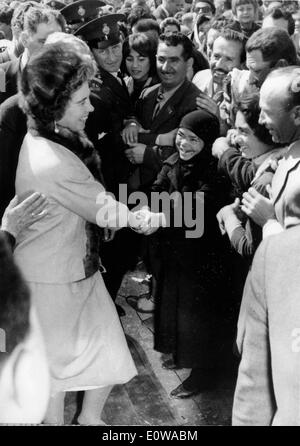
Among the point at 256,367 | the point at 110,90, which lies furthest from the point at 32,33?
the point at 256,367

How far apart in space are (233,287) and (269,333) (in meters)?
1.69

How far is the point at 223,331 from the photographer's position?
10.3 feet

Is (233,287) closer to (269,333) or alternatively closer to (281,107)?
(281,107)

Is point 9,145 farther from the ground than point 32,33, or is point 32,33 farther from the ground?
point 32,33

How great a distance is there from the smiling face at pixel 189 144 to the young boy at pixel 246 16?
7.06ft

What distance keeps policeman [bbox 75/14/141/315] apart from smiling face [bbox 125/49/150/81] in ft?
0.87

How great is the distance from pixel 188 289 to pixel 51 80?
131 centimetres

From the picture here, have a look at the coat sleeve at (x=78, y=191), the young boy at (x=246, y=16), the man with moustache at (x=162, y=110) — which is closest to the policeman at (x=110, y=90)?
the man with moustache at (x=162, y=110)

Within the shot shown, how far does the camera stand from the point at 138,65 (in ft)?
13.4

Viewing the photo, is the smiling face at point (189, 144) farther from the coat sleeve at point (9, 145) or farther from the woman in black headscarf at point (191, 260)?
the coat sleeve at point (9, 145)

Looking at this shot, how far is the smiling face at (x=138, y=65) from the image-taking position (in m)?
4.09

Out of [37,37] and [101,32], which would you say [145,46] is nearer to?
[101,32]

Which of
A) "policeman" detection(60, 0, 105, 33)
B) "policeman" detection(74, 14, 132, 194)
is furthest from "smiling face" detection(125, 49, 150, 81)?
"policeman" detection(60, 0, 105, 33)
